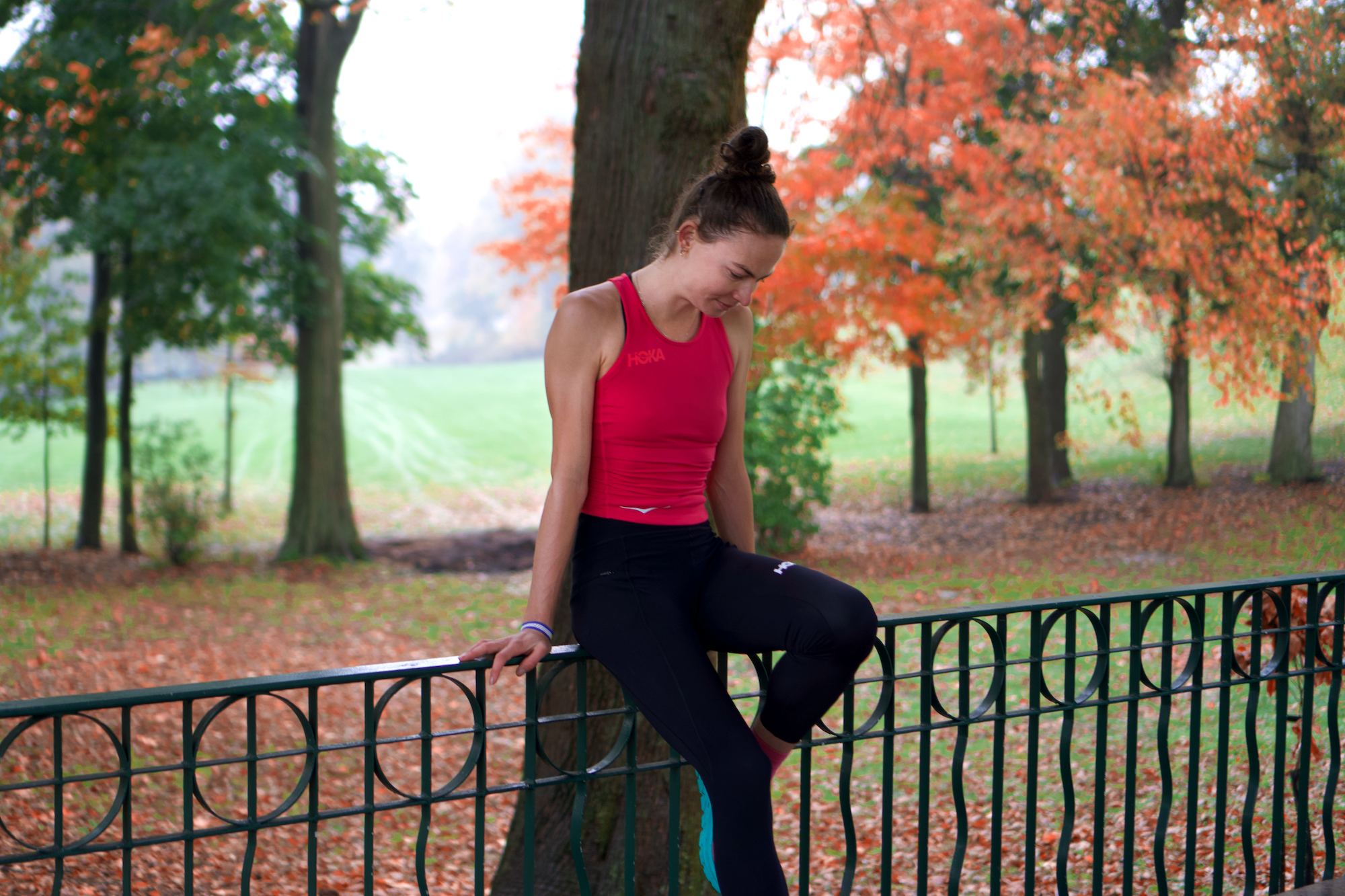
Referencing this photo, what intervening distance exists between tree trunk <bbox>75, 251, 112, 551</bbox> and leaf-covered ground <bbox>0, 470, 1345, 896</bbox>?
1.24 meters

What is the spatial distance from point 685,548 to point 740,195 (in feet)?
2.55

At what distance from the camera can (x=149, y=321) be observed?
44.1 ft

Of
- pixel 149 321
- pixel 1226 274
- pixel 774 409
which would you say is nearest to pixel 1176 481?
pixel 1226 274

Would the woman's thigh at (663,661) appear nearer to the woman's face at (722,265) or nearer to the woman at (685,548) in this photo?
the woman at (685,548)

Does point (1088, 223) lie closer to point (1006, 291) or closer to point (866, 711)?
point (1006, 291)

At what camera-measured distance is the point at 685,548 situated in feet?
7.50

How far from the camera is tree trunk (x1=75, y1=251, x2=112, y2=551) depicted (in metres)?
14.1

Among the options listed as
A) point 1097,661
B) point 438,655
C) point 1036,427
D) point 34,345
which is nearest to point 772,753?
point 1097,661

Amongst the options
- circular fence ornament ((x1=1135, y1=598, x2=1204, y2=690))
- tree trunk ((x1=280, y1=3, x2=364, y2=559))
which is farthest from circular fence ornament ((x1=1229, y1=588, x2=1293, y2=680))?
tree trunk ((x1=280, y1=3, x2=364, y2=559))

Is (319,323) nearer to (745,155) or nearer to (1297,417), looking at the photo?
(1297,417)

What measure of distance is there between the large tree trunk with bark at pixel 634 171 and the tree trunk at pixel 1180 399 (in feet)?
20.2

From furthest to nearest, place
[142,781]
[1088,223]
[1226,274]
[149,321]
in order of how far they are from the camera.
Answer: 1. [149,321]
2. [1088,223]
3. [1226,274]
4. [142,781]

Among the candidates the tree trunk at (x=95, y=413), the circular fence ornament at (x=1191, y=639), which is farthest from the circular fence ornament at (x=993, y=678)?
the tree trunk at (x=95, y=413)

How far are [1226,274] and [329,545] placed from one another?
10.8 meters
